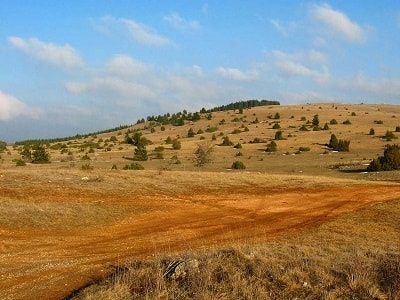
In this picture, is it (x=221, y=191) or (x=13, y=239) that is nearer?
(x=13, y=239)

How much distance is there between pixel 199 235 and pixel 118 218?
394 cm

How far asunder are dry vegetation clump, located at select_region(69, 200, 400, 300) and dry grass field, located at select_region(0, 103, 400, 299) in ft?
0.09

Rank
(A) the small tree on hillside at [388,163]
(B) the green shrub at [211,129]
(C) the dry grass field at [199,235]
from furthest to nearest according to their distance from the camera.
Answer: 1. (B) the green shrub at [211,129]
2. (A) the small tree on hillside at [388,163]
3. (C) the dry grass field at [199,235]

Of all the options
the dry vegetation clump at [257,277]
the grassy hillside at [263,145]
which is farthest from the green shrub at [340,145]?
the dry vegetation clump at [257,277]

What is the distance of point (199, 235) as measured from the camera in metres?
15.3

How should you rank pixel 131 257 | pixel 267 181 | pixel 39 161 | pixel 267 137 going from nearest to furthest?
pixel 131 257 < pixel 267 181 < pixel 39 161 < pixel 267 137

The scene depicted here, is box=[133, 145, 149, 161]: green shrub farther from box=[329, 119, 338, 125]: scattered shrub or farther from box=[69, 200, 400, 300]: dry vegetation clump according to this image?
box=[69, 200, 400, 300]: dry vegetation clump

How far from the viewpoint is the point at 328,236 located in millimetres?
15039

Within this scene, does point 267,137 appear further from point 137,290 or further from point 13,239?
point 137,290

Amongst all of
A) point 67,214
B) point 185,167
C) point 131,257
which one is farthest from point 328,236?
point 185,167

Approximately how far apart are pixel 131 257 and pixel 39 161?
4121 cm

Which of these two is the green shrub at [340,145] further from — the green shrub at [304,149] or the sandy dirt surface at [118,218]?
the sandy dirt surface at [118,218]

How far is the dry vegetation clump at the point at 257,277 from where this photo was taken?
334 inches

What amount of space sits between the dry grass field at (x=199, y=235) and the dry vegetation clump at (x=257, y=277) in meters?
0.03
